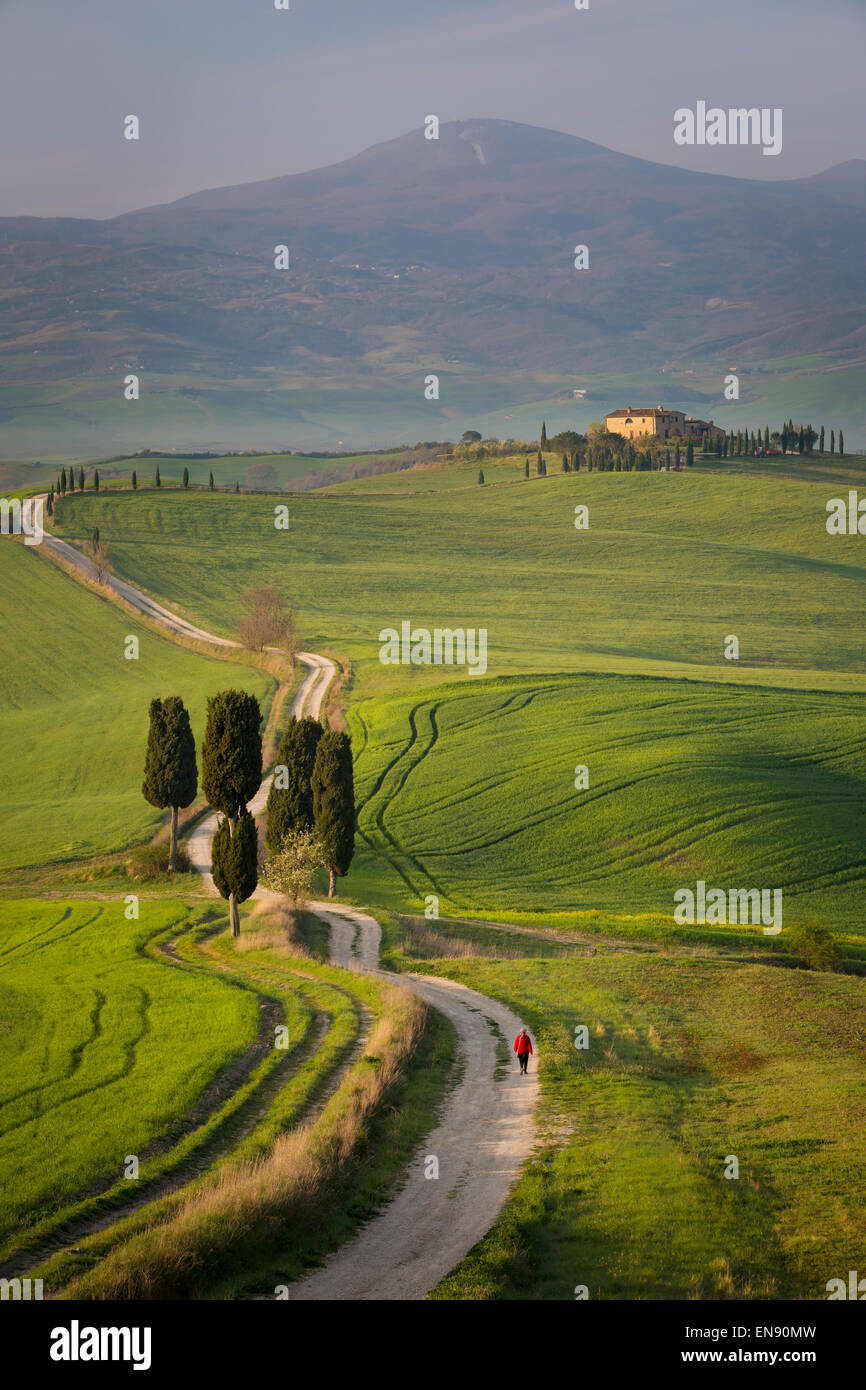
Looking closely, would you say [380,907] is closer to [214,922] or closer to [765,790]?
[214,922]

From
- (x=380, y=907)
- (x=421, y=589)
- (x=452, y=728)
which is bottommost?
(x=380, y=907)

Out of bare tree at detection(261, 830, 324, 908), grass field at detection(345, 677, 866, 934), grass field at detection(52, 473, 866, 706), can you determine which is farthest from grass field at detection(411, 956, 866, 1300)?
grass field at detection(52, 473, 866, 706)

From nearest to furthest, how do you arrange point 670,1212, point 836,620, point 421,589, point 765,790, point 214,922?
point 670,1212 < point 214,922 < point 765,790 < point 836,620 < point 421,589

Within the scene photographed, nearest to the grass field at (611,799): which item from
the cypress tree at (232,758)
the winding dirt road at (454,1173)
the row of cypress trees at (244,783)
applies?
the row of cypress trees at (244,783)

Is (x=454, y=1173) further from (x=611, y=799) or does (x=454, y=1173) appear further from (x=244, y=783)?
(x=611, y=799)

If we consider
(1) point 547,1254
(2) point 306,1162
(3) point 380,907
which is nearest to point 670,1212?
(1) point 547,1254

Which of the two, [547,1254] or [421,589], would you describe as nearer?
[547,1254]

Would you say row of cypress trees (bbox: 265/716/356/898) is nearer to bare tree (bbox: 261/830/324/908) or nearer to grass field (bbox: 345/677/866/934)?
bare tree (bbox: 261/830/324/908)
